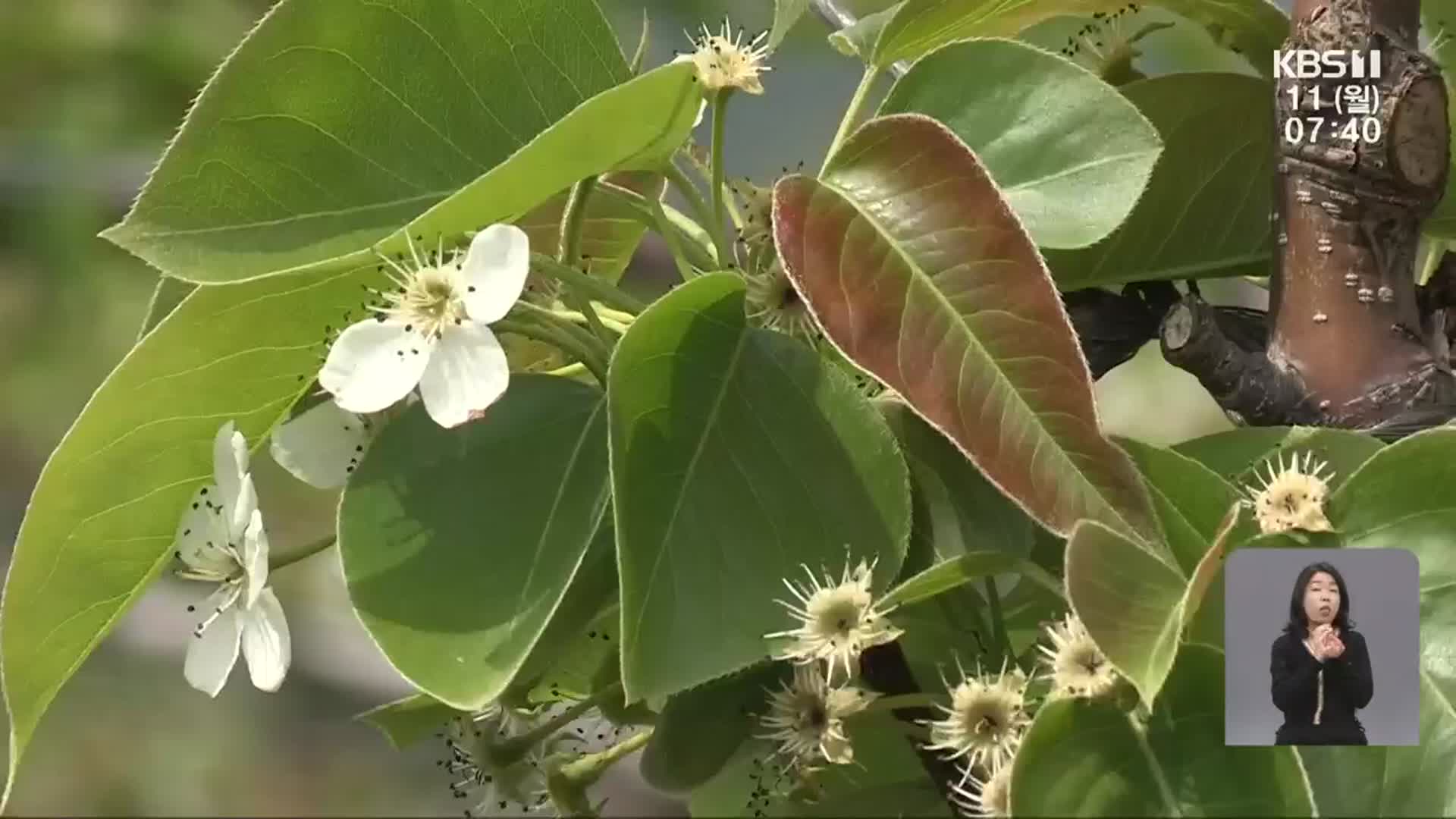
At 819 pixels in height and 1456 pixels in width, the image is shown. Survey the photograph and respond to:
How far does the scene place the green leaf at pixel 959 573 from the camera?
305 mm

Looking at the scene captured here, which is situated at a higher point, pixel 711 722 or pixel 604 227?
pixel 604 227

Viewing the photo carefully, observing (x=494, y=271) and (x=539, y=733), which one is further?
(x=539, y=733)

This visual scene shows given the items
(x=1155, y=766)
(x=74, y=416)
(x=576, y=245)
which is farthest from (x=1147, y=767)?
(x=74, y=416)

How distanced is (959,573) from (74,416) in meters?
0.96

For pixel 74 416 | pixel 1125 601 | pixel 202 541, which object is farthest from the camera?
pixel 74 416

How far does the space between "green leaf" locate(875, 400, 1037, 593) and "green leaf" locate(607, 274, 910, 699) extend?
0.03 metres

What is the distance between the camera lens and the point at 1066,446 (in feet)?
0.95

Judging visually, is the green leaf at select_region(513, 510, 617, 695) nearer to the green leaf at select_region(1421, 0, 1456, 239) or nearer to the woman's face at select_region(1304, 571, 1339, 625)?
the woman's face at select_region(1304, 571, 1339, 625)

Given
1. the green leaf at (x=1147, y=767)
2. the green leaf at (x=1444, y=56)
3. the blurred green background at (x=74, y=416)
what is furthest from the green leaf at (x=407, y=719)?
the blurred green background at (x=74, y=416)

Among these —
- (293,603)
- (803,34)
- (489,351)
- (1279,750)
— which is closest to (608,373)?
(489,351)

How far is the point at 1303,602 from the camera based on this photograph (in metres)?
0.30

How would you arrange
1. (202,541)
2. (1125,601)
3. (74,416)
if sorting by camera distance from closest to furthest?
(1125,601), (202,541), (74,416)

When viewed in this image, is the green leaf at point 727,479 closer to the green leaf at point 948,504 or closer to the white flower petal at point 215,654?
the green leaf at point 948,504

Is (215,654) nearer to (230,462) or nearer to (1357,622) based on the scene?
(230,462)
